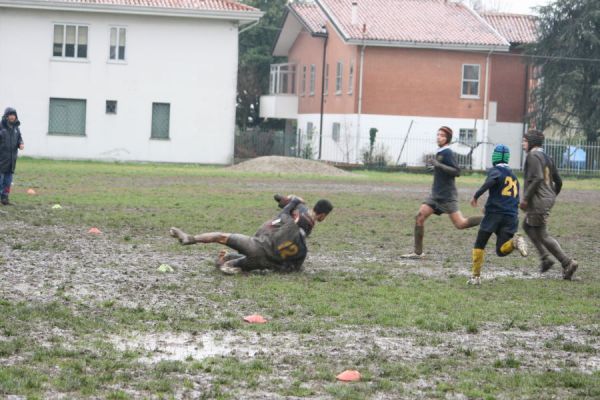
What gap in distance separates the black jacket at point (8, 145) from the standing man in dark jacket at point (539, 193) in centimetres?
1115

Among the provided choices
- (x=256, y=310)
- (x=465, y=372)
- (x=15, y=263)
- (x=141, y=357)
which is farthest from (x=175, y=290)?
(x=465, y=372)

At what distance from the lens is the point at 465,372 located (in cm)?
806

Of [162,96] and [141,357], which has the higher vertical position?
[162,96]

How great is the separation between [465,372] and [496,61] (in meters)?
52.4

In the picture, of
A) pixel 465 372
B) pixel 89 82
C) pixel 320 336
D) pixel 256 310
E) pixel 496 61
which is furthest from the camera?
pixel 496 61

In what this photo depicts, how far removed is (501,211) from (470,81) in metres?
42.2

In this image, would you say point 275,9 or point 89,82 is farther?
point 275,9

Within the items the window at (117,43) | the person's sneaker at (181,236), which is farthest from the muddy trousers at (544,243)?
the window at (117,43)

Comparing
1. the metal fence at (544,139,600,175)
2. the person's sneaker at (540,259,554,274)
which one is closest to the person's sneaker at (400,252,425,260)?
the person's sneaker at (540,259,554,274)

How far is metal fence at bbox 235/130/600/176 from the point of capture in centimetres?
5091

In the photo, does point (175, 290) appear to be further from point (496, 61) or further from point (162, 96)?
point (496, 61)

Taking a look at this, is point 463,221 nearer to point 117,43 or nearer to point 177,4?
point 177,4

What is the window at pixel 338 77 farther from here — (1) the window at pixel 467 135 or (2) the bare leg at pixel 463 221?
(2) the bare leg at pixel 463 221

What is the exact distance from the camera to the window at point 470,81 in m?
54.5
